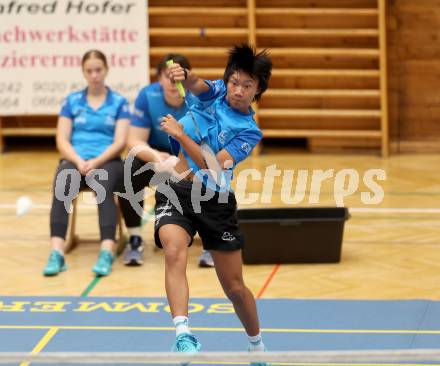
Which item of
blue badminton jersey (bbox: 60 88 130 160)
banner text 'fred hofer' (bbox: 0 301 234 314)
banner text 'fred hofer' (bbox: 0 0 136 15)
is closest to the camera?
banner text 'fred hofer' (bbox: 0 301 234 314)

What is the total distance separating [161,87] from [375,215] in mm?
2425

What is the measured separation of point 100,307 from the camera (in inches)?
248

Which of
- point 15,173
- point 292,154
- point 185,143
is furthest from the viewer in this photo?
point 292,154

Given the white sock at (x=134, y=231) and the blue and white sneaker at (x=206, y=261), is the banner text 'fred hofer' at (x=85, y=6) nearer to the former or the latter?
the white sock at (x=134, y=231)

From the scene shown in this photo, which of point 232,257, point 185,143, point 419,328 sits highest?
point 185,143

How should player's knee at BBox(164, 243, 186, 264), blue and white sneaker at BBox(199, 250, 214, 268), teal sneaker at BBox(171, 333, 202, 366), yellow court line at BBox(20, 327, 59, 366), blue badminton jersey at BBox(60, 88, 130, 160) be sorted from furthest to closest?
blue badminton jersey at BBox(60, 88, 130, 160)
blue and white sneaker at BBox(199, 250, 214, 268)
yellow court line at BBox(20, 327, 59, 366)
player's knee at BBox(164, 243, 186, 264)
teal sneaker at BBox(171, 333, 202, 366)

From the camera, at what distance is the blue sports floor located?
5566 millimetres

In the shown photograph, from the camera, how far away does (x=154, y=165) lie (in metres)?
7.31

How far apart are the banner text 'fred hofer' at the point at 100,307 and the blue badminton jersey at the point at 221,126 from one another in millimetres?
1577

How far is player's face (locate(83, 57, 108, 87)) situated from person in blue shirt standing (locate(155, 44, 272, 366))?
264 centimetres

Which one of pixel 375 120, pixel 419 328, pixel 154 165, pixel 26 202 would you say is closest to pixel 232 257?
pixel 419 328

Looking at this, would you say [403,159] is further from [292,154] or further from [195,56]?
[195,56]

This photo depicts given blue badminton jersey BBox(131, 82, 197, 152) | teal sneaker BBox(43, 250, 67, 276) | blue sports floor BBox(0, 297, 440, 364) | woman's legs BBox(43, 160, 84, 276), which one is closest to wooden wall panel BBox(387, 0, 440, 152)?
blue badminton jersey BBox(131, 82, 197, 152)

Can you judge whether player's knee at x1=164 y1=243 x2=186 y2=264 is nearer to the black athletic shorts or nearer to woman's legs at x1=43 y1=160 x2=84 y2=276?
the black athletic shorts
